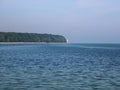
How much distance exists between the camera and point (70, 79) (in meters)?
31.6

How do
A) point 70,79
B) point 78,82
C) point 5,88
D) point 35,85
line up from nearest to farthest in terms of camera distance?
point 5,88 → point 35,85 → point 78,82 → point 70,79

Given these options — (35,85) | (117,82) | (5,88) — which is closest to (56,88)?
(35,85)

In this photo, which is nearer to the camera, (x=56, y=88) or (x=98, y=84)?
(x=56, y=88)

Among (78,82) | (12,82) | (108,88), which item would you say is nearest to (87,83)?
(78,82)

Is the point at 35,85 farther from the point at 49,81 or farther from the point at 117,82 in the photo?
the point at 117,82

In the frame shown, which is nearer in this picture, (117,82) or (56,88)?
(56,88)

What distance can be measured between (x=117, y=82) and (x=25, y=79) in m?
8.43

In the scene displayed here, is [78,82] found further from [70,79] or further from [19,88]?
[19,88]

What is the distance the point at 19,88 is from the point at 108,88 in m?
7.02

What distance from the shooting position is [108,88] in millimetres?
26516

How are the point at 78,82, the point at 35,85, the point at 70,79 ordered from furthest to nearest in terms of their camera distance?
the point at 70,79, the point at 78,82, the point at 35,85

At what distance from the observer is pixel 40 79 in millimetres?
31172

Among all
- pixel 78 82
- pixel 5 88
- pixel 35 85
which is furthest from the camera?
pixel 78 82

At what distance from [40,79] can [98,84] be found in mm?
5805
